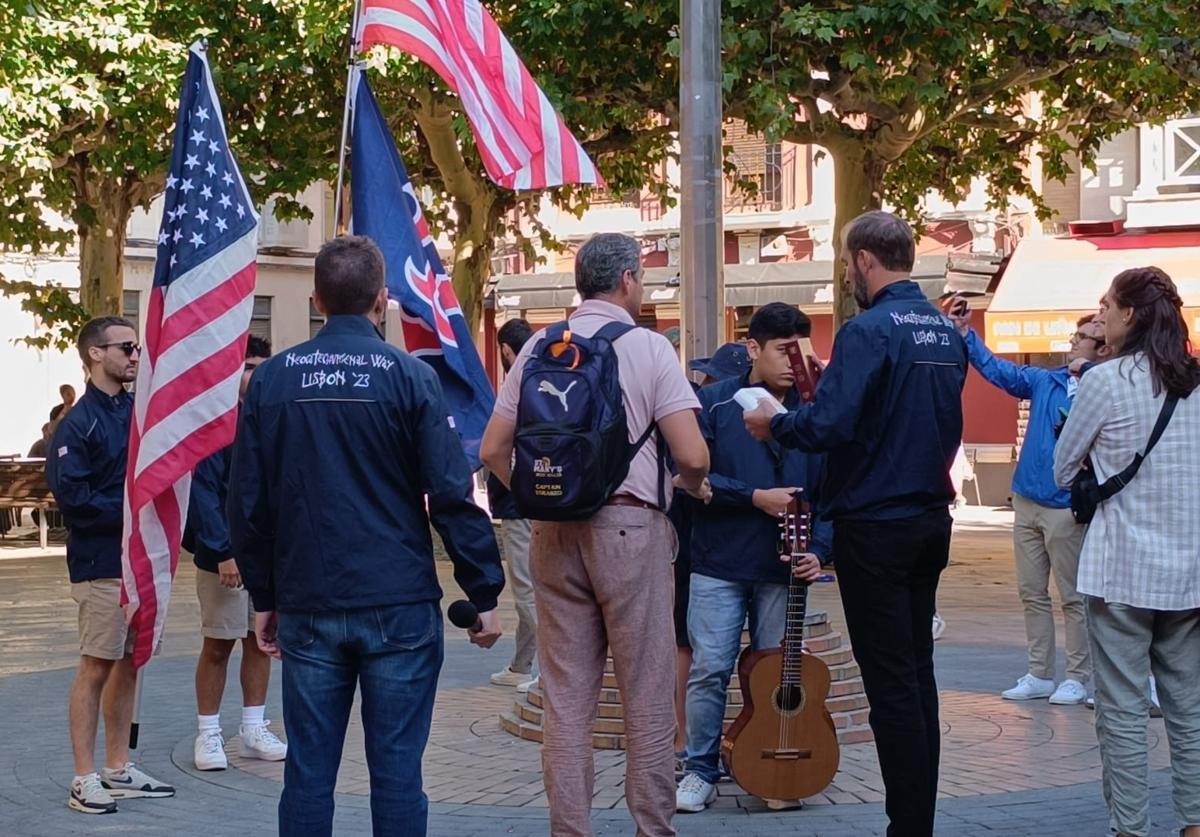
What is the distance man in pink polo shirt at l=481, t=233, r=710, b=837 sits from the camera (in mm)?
5715

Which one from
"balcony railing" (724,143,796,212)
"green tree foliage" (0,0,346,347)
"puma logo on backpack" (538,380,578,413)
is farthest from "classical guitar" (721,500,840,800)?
"balcony railing" (724,143,796,212)

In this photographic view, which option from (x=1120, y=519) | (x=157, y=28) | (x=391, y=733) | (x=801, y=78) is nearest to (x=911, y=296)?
(x=1120, y=519)

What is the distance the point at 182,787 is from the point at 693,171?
4.36 metres

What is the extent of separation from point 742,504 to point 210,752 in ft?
9.01

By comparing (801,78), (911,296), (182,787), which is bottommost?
(182,787)

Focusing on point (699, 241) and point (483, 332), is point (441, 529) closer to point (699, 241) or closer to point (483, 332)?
point (699, 241)

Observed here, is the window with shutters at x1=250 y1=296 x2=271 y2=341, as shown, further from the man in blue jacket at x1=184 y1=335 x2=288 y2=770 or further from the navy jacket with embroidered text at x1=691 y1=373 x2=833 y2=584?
the navy jacket with embroidered text at x1=691 y1=373 x2=833 y2=584

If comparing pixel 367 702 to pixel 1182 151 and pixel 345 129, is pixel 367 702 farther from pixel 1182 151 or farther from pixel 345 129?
pixel 1182 151

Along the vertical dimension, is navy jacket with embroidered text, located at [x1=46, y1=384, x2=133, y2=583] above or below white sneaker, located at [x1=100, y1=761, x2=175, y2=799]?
above

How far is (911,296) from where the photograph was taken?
597 cm

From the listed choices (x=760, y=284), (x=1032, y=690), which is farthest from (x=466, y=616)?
(x=760, y=284)

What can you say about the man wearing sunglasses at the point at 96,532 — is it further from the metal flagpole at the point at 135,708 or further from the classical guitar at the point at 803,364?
the classical guitar at the point at 803,364

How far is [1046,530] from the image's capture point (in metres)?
9.29

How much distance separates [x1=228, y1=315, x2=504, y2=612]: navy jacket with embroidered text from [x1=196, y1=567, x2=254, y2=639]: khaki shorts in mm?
2624
